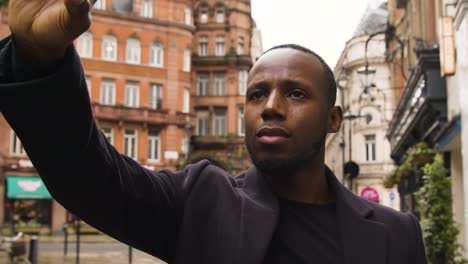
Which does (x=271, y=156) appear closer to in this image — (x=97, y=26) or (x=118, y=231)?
(x=118, y=231)

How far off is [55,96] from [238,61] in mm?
43473

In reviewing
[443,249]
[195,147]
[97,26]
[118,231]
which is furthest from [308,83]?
[195,147]

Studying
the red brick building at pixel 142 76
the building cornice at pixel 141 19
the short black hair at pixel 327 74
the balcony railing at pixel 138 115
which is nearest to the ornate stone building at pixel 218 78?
the red brick building at pixel 142 76

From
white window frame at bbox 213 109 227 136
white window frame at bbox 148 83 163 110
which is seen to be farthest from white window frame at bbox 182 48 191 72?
white window frame at bbox 213 109 227 136

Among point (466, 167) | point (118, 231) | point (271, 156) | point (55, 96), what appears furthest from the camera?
point (466, 167)

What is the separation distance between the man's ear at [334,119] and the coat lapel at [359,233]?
0.74ft

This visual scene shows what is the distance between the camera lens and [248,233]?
1729mm

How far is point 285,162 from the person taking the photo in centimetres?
181

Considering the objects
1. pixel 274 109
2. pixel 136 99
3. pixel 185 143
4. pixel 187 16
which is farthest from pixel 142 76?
pixel 274 109

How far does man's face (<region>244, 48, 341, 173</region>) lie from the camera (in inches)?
70.9

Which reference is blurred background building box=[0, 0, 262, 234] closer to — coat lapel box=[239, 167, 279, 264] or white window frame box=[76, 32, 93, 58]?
white window frame box=[76, 32, 93, 58]

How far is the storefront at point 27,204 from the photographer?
111 ft

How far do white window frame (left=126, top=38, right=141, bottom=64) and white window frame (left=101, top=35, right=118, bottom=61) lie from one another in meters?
0.86

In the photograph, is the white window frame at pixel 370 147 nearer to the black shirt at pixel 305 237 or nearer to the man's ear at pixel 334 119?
the man's ear at pixel 334 119
